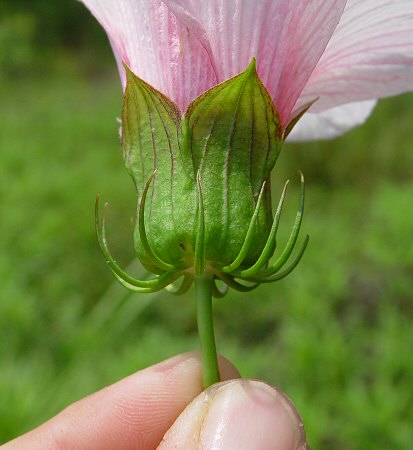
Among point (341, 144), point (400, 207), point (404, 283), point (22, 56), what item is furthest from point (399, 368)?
point (22, 56)

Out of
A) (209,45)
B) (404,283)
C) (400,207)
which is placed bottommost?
(404,283)

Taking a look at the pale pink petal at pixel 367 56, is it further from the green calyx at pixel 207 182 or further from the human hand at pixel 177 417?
the human hand at pixel 177 417

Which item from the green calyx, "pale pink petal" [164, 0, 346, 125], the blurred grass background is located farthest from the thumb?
the blurred grass background

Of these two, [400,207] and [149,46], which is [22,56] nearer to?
[400,207]

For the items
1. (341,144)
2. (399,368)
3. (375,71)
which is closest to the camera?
(375,71)

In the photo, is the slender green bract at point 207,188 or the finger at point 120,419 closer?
the slender green bract at point 207,188

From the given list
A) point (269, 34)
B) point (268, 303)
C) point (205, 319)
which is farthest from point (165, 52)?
point (268, 303)

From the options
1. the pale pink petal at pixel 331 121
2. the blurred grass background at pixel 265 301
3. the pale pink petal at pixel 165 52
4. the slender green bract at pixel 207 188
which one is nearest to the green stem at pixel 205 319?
the slender green bract at pixel 207 188
